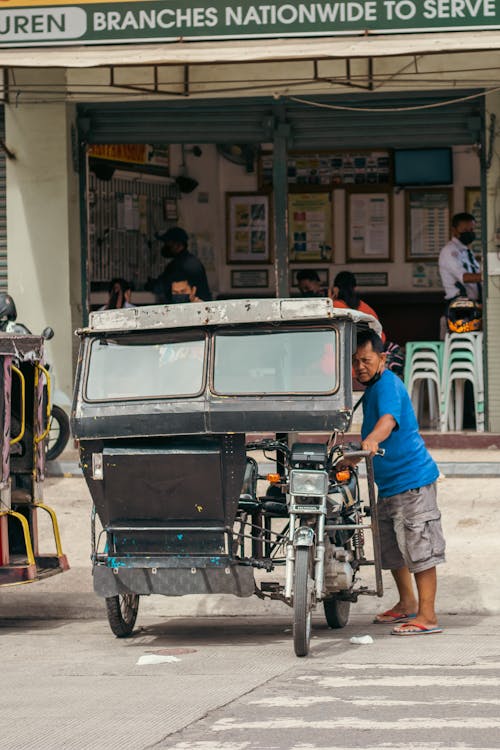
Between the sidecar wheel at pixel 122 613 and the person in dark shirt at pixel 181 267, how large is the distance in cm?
621

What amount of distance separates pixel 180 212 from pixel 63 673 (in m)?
10.0

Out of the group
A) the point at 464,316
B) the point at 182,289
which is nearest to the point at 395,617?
the point at 182,289

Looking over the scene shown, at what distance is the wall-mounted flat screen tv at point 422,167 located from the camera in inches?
645

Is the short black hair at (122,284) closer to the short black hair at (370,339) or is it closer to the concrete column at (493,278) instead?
the concrete column at (493,278)

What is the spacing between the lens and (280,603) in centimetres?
938

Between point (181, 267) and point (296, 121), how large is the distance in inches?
72.6

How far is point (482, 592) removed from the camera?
9.41 meters

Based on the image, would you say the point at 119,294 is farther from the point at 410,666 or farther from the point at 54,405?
the point at 410,666

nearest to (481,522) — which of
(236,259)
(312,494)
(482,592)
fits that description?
(482,592)

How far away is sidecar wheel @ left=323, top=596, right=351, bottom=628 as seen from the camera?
27.7 feet

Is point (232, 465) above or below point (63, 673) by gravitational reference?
above

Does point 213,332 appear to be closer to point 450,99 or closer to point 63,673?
point 63,673

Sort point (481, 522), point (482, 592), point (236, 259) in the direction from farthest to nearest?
1. point (236, 259)
2. point (481, 522)
3. point (482, 592)

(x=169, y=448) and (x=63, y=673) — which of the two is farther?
(x=169, y=448)
